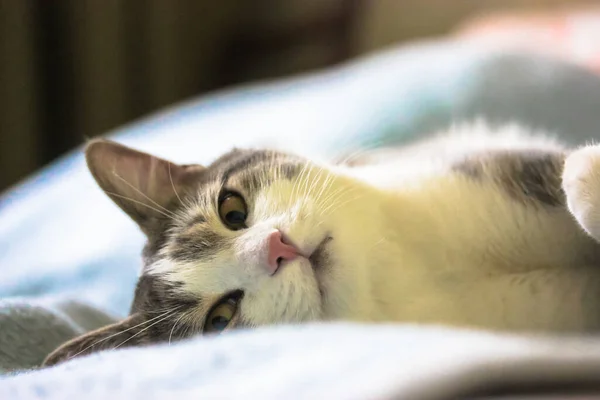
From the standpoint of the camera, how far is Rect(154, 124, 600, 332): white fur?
740mm

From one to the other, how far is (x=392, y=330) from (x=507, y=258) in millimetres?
374

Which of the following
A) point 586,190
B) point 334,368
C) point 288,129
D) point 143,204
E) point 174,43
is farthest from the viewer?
point 174,43

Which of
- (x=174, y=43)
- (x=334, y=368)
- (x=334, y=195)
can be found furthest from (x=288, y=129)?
(x=174, y=43)

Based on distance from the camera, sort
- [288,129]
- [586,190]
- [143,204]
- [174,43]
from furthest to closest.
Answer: [174,43]
[288,129]
[143,204]
[586,190]

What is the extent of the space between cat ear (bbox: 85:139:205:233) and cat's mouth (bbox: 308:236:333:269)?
0.98 ft

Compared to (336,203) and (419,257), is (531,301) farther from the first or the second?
(336,203)

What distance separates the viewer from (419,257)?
0.86 m

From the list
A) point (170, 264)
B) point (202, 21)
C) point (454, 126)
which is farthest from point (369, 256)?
point (202, 21)

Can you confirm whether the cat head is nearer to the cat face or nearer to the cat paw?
the cat face

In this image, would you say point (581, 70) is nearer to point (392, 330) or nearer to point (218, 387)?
point (392, 330)

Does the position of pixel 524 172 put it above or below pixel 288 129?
below

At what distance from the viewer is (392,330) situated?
53 centimetres

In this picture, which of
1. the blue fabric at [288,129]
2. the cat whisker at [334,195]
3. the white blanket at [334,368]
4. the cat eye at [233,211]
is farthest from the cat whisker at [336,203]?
the blue fabric at [288,129]

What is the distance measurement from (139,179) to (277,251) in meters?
0.37
